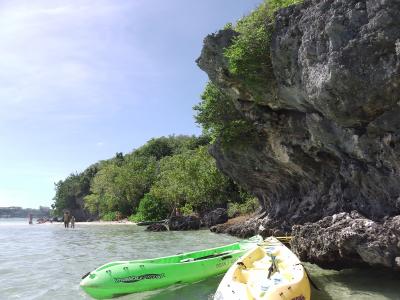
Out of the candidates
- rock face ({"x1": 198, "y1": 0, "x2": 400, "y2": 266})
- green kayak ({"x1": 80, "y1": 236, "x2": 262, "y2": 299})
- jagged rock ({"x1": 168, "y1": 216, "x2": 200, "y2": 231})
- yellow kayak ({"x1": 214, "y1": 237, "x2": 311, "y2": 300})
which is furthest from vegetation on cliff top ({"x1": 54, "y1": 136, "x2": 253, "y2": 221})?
yellow kayak ({"x1": 214, "y1": 237, "x2": 311, "y2": 300})

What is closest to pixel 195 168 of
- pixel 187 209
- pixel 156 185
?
pixel 187 209

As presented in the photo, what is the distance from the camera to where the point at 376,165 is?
11477 millimetres

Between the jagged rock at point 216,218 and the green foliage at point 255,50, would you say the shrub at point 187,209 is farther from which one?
the green foliage at point 255,50

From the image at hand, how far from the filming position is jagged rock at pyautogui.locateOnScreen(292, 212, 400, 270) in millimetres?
9898

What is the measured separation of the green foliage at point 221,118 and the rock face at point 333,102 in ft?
4.42

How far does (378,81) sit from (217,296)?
6.40 m

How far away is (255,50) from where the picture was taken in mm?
14508

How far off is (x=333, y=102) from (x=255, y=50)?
4.43 metres

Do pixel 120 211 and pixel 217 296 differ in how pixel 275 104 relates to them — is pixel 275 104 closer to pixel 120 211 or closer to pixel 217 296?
pixel 217 296

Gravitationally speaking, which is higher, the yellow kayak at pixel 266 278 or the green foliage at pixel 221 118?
the green foliage at pixel 221 118

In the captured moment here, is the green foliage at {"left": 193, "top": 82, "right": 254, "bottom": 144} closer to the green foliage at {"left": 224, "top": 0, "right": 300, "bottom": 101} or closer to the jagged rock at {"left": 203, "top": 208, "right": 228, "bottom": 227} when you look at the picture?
the green foliage at {"left": 224, "top": 0, "right": 300, "bottom": 101}

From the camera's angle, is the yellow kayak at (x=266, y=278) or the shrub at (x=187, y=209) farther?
the shrub at (x=187, y=209)

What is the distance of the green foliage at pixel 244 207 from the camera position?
33688 millimetres

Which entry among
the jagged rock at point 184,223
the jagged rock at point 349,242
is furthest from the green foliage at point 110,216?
the jagged rock at point 349,242
